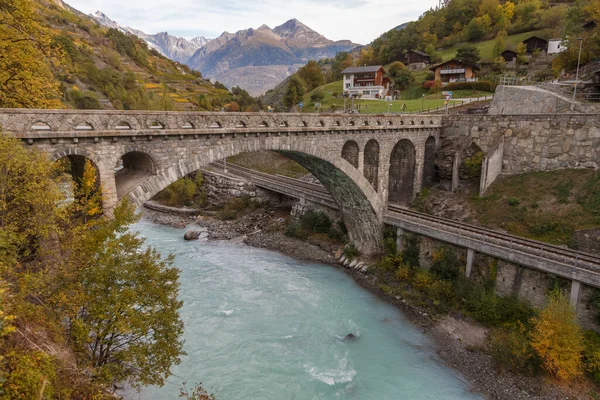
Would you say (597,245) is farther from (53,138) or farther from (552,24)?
(552,24)

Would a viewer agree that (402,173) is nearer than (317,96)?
Yes

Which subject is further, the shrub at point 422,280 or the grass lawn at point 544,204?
the shrub at point 422,280

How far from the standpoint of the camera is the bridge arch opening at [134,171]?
15.6 meters

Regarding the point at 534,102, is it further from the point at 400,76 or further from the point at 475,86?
the point at 400,76

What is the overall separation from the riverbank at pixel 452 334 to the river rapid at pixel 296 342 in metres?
0.67

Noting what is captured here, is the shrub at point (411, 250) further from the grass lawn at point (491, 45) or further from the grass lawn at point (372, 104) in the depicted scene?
the grass lawn at point (491, 45)

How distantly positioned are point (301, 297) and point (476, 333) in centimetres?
1100

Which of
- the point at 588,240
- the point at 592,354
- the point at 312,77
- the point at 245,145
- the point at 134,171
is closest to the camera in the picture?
the point at 592,354

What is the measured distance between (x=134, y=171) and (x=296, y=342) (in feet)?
41.2

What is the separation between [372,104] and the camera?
6056 cm

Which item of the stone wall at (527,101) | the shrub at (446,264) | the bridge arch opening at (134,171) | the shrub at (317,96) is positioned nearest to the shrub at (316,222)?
the shrub at (446,264)

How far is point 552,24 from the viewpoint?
6838 centimetres

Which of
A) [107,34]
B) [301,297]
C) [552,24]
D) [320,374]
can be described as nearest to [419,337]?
[320,374]

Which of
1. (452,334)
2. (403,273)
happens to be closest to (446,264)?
(403,273)
